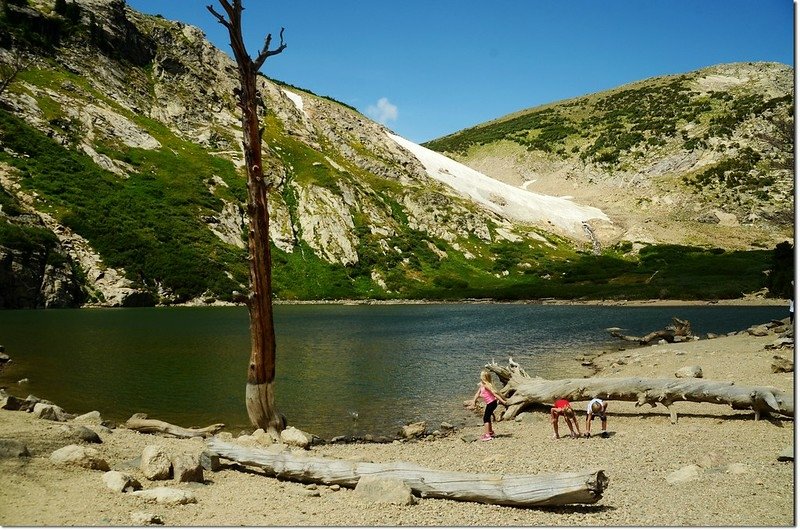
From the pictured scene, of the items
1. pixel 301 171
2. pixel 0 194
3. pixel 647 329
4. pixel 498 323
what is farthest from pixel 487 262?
pixel 0 194

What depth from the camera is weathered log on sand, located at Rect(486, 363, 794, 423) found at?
18375 mm

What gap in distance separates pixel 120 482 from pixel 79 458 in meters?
1.99

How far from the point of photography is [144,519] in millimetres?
9000

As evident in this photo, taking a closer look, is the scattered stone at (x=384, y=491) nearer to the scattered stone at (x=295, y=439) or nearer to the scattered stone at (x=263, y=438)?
the scattered stone at (x=263, y=438)

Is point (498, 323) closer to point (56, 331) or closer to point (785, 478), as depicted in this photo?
point (56, 331)

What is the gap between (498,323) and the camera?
6756 cm

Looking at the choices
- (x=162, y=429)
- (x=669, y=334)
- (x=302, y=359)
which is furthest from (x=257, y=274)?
(x=669, y=334)

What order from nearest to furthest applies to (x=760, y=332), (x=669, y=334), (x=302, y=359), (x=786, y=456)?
(x=786, y=456) < (x=302, y=359) < (x=760, y=332) < (x=669, y=334)

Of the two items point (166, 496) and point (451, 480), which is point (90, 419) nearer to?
point (166, 496)

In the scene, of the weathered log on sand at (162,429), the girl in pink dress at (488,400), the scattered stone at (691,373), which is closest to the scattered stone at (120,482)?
the weathered log on sand at (162,429)

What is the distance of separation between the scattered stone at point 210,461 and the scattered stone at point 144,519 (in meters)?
3.86

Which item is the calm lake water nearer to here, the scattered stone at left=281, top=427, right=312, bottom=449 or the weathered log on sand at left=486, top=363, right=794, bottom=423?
the weathered log on sand at left=486, top=363, right=794, bottom=423

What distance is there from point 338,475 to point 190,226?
100489 mm

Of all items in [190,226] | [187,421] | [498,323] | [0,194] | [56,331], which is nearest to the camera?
[187,421]
